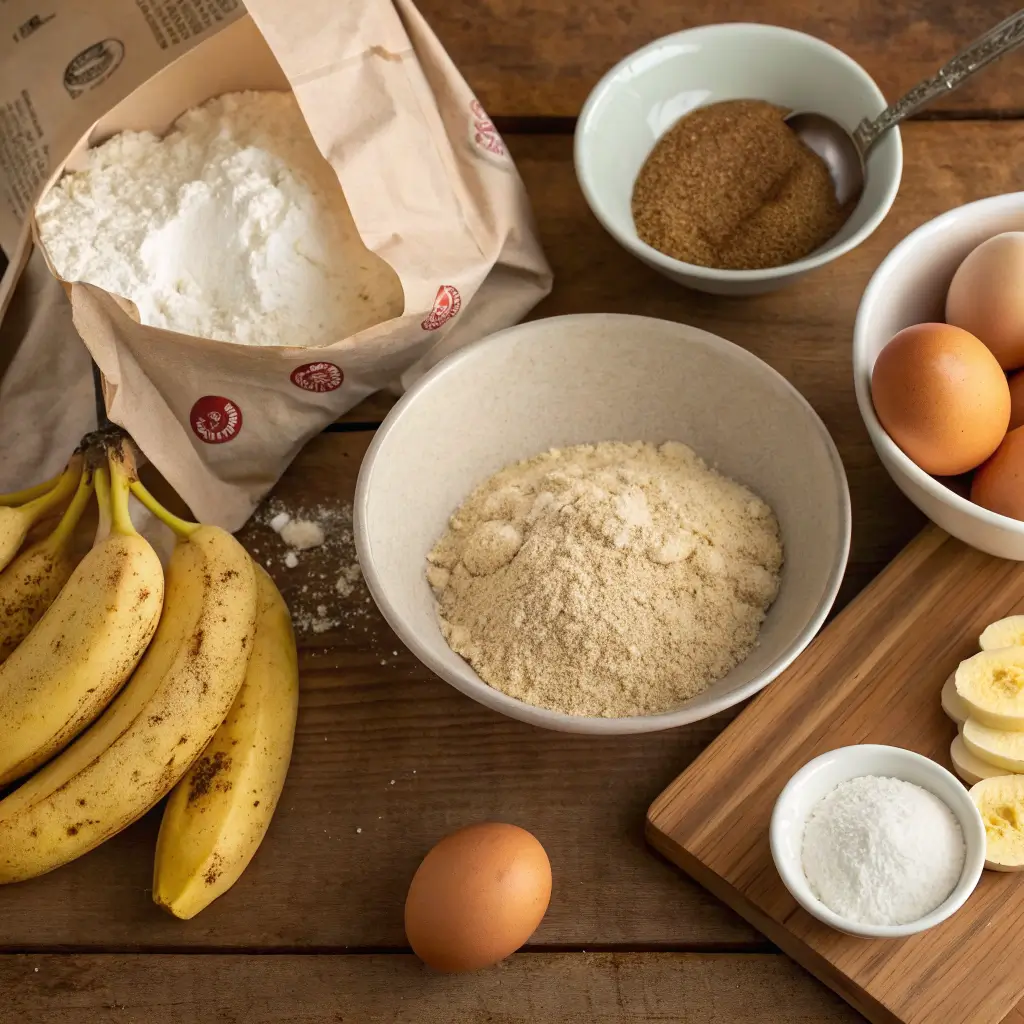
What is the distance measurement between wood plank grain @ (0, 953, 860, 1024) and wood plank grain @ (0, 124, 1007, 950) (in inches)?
0.7

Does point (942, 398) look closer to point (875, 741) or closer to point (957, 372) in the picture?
point (957, 372)

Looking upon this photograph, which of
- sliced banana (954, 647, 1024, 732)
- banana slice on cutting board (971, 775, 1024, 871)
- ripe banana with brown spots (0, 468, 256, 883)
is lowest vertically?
banana slice on cutting board (971, 775, 1024, 871)

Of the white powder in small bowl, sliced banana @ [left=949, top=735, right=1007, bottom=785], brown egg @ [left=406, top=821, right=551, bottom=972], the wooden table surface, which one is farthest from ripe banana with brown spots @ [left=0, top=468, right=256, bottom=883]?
sliced banana @ [left=949, top=735, right=1007, bottom=785]

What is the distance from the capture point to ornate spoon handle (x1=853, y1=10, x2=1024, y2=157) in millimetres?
1047

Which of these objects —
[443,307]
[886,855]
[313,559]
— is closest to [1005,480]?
[886,855]

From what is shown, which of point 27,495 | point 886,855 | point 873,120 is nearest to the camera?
point 886,855

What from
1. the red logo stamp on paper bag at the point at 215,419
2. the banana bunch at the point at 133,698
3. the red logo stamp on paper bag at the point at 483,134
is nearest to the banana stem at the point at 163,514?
the banana bunch at the point at 133,698

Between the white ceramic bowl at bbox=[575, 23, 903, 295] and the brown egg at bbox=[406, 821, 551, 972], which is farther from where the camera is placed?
the white ceramic bowl at bbox=[575, 23, 903, 295]

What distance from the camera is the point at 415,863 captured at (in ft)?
3.31

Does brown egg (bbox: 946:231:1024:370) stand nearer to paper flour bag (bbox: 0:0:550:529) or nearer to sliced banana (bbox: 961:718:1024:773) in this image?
sliced banana (bbox: 961:718:1024:773)

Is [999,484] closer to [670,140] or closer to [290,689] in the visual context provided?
[670,140]

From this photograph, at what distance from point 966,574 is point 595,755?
38 cm

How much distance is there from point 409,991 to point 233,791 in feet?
0.74

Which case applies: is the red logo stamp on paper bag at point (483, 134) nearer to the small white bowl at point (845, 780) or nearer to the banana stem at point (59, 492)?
the banana stem at point (59, 492)
